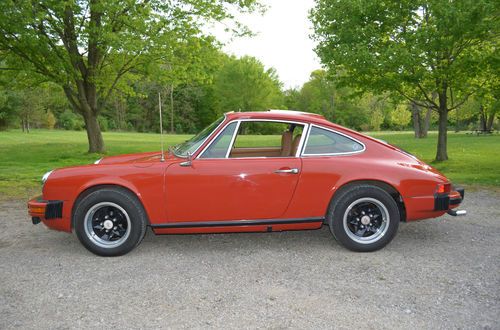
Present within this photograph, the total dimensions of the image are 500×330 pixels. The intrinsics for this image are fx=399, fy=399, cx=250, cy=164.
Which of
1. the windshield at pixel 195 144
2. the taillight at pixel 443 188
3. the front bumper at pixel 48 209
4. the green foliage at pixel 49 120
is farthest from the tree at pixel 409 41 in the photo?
the green foliage at pixel 49 120

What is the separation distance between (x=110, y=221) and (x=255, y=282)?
178cm

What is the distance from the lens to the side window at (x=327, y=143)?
4.47 m

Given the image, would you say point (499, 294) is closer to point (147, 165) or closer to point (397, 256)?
point (397, 256)

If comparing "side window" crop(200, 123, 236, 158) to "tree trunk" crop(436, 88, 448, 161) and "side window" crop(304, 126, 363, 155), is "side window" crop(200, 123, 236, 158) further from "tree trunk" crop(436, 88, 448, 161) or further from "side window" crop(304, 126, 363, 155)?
"tree trunk" crop(436, 88, 448, 161)

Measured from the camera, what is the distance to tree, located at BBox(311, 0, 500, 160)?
11.0 meters

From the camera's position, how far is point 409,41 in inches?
490

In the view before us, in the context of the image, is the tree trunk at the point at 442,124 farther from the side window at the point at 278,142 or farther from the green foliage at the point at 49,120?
the green foliage at the point at 49,120

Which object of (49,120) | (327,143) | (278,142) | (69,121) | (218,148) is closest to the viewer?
(218,148)

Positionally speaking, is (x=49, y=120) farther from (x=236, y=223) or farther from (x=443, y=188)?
(x=443, y=188)

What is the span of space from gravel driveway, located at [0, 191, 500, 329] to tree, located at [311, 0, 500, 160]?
786 cm

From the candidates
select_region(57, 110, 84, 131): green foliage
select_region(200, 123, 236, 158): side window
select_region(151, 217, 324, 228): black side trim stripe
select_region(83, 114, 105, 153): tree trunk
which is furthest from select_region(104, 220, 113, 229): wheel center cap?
select_region(57, 110, 84, 131): green foliage

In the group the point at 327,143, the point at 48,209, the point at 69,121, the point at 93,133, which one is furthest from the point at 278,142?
the point at 69,121

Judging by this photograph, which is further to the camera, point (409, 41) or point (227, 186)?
point (409, 41)

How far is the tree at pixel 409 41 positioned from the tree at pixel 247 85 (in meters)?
44.7
